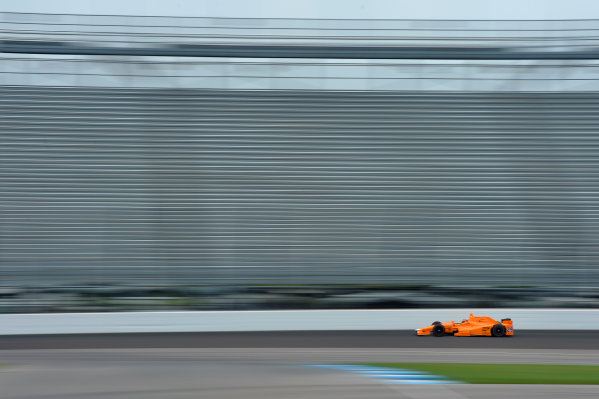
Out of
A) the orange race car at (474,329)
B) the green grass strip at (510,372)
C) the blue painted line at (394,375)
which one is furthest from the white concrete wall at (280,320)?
the blue painted line at (394,375)

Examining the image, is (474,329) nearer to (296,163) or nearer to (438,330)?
(438,330)

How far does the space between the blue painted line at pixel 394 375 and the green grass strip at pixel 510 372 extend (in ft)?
0.52

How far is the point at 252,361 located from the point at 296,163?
5033 mm

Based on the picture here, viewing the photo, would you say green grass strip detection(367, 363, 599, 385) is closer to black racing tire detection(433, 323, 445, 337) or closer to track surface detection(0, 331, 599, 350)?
track surface detection(0, 331, 599, 350)

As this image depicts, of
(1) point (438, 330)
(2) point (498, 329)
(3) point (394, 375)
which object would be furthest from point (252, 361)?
(2) point (498, 329)

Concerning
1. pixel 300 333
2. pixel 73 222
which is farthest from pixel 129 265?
pixel 300 333

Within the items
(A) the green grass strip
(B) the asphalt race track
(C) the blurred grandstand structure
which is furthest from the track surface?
(A) the green grass strip

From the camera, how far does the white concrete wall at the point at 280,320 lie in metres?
9.05

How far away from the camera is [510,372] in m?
5.54

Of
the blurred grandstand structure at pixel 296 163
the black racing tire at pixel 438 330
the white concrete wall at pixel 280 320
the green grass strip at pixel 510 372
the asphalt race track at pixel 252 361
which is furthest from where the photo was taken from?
the blurred grandstand structure at pixel 296 163

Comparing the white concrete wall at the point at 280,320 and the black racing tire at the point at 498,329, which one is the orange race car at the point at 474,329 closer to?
the black racing tire at the point at 498,329

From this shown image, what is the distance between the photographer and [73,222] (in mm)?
10000

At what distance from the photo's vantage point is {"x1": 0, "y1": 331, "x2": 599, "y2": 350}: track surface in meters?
7.59

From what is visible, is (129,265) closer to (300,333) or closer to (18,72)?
(300,333)
